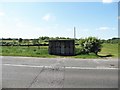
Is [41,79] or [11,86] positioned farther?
[41,79]

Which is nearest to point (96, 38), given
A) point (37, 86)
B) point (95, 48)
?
point (95, 48)

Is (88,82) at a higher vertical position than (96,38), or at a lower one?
lower

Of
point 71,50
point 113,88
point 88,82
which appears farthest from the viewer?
point 71,50

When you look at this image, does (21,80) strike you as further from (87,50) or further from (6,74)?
(87,50)

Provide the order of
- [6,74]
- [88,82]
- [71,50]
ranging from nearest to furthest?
1. [88,82]
2. [6,74]
3. [71,50]

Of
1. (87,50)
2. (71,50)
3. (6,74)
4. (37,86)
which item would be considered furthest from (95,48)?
(37,86)

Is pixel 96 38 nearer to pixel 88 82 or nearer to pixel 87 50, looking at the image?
pixel 87 50

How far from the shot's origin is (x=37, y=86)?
34.3 ft

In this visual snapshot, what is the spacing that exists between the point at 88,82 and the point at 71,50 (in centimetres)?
1209

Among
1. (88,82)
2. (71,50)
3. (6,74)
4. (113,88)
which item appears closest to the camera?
(113,88)

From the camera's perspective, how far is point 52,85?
10.6 meters

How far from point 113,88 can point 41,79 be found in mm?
3645

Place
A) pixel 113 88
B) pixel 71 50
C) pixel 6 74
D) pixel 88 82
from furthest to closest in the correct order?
pixel 71 50 < pixel 6 74 < pixel 88 82 < pixel 113 88

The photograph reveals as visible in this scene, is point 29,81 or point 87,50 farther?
point 87,50
